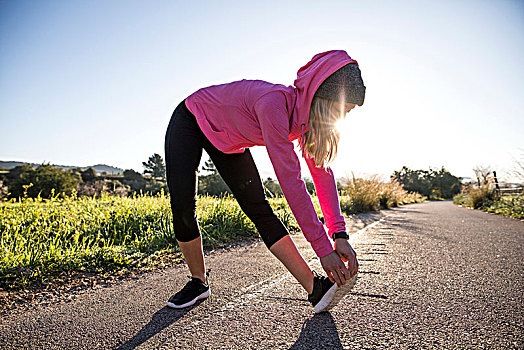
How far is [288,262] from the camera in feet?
5.46

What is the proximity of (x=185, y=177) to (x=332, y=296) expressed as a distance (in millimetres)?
1041

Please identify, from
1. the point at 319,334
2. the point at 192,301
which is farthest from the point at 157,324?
the point at 319,334

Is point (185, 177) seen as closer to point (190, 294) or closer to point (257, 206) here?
point (257, 206)

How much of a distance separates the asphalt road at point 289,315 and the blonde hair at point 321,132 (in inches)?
31.3

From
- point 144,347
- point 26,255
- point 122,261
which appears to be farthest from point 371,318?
point 26,255

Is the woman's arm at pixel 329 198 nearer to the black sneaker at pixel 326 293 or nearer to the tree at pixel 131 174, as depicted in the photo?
the black sneaker at pixel 326 293

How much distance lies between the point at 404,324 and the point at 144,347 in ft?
3.74

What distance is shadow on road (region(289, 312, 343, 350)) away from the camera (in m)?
1.24

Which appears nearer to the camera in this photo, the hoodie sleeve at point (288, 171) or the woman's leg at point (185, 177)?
the hoodie sleeve at point (288, 171)

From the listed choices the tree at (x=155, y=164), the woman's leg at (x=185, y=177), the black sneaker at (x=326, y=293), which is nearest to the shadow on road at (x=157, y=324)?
the woman's leg at (x=185, y=177)

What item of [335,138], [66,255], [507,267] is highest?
[335,138]

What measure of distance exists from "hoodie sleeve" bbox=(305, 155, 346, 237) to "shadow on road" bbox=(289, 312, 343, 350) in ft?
1.41

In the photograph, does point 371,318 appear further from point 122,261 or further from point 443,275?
point 122,261

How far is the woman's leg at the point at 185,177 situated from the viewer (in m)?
1.86
